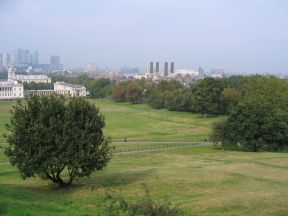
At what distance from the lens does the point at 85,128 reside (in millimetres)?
33969

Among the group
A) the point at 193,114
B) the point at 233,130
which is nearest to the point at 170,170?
the point at 233,130

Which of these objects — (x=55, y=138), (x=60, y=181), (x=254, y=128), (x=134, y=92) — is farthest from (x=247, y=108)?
(x=134, y=92)

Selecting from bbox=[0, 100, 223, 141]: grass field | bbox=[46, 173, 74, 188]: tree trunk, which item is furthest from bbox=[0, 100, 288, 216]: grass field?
bbox=[0, 100, 223, 141]: grass field

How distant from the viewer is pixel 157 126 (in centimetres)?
9588

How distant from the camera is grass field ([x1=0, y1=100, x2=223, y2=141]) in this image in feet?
261

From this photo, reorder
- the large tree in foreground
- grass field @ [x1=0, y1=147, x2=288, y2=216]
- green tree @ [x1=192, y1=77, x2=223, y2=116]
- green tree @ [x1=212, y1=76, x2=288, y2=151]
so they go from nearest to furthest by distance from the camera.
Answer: grass field @ [x1=0, y1=147, x2=288, y2=216] < the large tree in foreground < green tree @ [x1=212, y1=76, x2=288, y2=151] < green tree @ [x1=192, y1=77, x2=223, y2=116]

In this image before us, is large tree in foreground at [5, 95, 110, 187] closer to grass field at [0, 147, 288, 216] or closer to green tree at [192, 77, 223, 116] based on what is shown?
grass field at [0, 147, 288, 216]

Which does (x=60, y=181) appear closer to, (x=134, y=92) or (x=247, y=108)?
(x=247, y=108)

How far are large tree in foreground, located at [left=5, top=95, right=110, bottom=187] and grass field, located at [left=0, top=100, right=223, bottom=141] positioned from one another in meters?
40.7

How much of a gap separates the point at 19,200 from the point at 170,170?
56.6ft

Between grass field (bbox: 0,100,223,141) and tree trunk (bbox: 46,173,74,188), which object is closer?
tree trunk (bbox: 46,173,74,188)

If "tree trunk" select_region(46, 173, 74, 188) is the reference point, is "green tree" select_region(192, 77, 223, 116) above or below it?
above

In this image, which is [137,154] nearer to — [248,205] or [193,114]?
[248,205]

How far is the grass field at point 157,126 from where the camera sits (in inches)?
3127
